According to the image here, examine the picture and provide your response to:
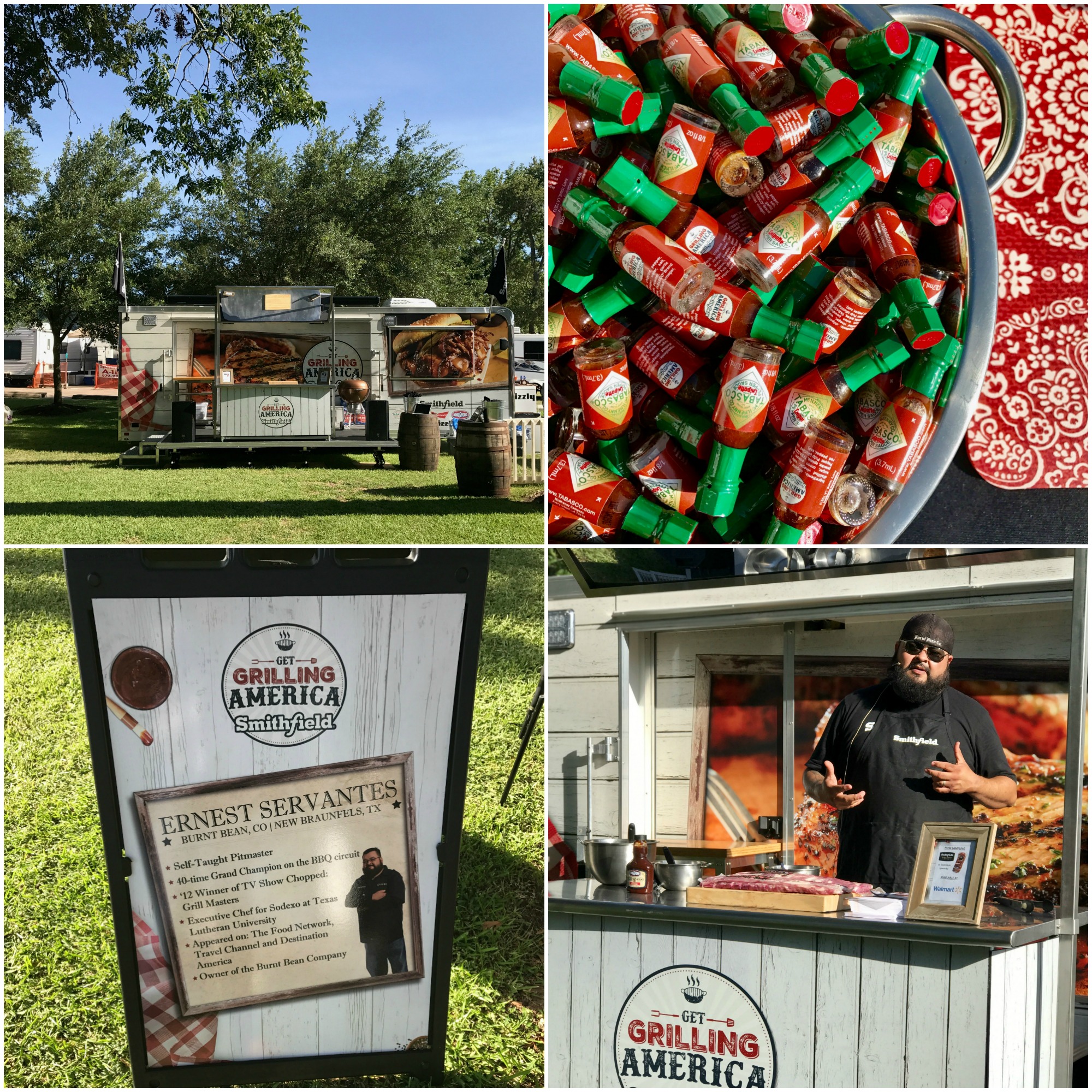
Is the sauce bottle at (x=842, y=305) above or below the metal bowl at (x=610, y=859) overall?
above

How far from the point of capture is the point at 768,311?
5.32ft

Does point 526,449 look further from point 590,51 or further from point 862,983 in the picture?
point 862,983

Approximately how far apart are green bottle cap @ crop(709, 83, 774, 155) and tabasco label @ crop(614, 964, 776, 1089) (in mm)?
1452

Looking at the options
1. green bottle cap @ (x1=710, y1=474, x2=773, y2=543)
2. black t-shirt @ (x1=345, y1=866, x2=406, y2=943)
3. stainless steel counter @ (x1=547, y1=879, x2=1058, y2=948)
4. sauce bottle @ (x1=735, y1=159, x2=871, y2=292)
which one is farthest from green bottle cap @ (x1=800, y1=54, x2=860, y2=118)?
black t-shirt @ (x1=345, y1=866, x2=406, y2=943)

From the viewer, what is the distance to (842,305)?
163 centimetres

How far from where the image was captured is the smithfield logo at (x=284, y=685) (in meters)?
1.47

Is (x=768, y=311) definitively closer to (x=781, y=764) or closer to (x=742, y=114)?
(x=742, y=114)

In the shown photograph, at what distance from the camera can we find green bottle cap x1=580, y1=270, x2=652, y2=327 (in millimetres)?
1631

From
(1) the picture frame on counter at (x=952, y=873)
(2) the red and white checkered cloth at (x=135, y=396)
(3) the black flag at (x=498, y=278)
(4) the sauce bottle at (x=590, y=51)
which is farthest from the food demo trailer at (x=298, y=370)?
(1) the picture frame on counter at (x=952, y=873)

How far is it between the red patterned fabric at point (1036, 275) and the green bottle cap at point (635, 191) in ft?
2.39

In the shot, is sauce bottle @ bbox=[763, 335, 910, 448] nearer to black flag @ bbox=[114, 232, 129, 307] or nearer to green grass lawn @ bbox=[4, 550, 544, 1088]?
green grass lawn @ bbox=[4, 550, 544, 1088]

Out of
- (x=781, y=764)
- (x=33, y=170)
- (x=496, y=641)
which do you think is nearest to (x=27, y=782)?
(x=496, y=641)

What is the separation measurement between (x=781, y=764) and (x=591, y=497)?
3.99ft

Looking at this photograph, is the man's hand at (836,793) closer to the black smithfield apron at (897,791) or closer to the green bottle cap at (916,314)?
the black smithfield apron at (897,791)
